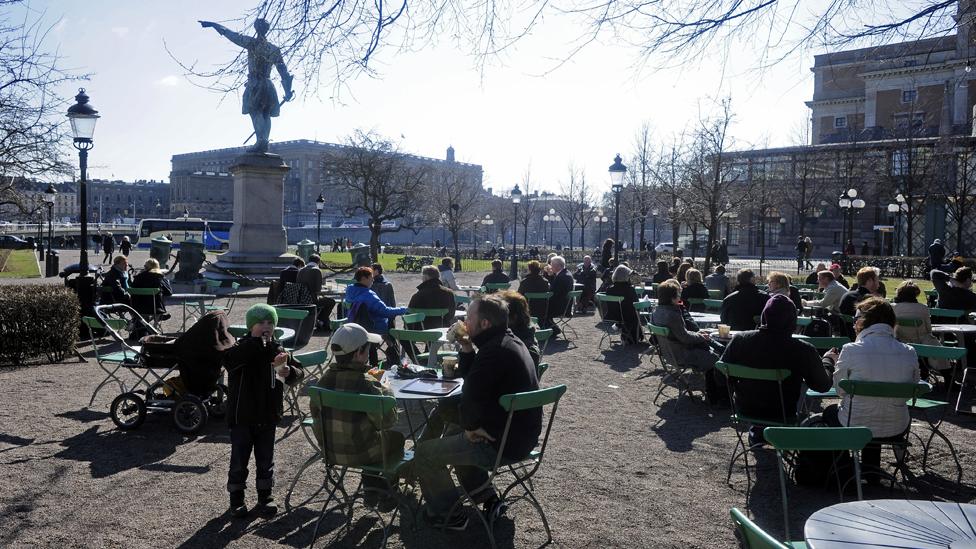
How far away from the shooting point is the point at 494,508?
4840 millimetres

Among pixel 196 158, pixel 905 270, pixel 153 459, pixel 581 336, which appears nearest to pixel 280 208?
pixel 581 336

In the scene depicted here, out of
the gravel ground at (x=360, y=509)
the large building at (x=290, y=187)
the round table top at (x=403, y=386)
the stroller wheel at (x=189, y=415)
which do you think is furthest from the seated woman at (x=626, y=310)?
the large building at (x=290, y=187)

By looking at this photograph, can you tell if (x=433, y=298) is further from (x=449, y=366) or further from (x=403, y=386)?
(x=403, y=386)

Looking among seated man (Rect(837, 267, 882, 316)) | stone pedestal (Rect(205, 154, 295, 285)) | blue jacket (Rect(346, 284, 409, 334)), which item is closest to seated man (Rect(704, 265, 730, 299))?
seated man (Rect(837, 267, 882, 316))

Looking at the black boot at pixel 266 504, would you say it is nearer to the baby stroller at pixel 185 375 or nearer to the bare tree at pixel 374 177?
the baby stroller at pixel 185 375

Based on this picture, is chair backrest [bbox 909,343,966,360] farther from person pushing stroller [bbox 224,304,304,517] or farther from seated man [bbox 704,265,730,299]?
seated man [bbox 704,265,730,299]

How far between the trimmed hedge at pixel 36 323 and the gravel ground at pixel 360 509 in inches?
77.4

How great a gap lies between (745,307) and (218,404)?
20.7 ft

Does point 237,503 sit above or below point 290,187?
below

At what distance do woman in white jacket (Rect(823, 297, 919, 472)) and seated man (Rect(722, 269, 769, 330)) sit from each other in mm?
3888

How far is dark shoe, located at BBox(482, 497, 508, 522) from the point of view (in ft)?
15.7

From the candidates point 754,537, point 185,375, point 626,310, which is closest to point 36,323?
point 185,375

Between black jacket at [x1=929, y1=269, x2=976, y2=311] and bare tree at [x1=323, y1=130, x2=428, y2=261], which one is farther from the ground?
bare tree at [x1=323, y1=130, x2=428, y2=261]

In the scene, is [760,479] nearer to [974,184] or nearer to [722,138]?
[722,138]
